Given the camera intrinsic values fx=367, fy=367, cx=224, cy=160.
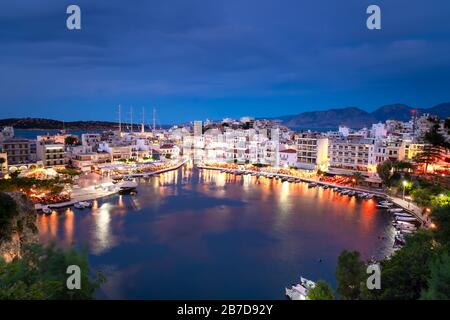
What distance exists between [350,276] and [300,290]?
2.15m

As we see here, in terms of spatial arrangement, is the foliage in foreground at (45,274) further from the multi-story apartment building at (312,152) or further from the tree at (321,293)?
the multi-story apartment building at (312,152)

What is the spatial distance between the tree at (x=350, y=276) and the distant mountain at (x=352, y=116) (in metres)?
72.9

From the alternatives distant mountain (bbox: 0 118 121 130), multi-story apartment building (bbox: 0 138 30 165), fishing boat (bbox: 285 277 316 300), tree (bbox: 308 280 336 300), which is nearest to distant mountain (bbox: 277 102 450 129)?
distant mountain (bbox: 0 118 121 130)

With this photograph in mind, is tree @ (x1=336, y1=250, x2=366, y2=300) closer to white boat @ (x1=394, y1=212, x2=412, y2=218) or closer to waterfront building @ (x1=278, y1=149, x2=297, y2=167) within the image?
white boat @ (x1=394, y1=212, x2=412, y2=218)

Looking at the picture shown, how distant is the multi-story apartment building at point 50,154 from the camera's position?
23469 mm

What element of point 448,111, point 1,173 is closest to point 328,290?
point 1,173

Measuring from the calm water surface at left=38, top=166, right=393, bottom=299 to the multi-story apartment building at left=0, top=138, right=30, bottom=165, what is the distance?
1087 centimetres

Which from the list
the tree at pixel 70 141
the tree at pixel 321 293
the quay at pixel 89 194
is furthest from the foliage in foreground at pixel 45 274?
the tree at pixel 70 141

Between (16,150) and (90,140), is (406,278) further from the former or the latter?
(90,140)

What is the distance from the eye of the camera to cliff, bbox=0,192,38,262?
294 inches

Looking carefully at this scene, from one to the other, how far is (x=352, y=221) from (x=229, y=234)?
4822 mm
